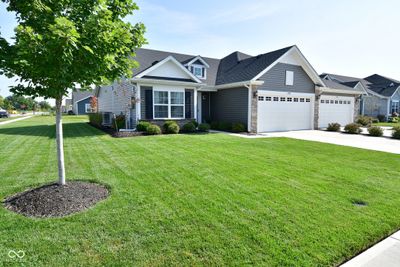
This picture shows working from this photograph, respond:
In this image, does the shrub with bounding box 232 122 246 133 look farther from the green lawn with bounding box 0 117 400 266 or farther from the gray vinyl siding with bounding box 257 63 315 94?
the green lawn with bounding box 0 117 400 266

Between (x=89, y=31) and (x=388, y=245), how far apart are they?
5.11 meters

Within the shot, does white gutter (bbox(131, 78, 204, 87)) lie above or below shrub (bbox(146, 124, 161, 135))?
above

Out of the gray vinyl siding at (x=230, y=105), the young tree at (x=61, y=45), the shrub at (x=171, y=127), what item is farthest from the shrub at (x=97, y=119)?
the young tree at (x=61, y=45)

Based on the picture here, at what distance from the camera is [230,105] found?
1705 cm

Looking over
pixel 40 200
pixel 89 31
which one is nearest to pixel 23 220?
pixel 40 200

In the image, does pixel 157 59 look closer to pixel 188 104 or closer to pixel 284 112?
pixel 188 104

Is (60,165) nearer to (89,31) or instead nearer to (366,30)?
(89,31)

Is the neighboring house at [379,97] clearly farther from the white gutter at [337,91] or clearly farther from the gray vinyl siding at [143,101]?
the gray vinyl siding at [143,101]

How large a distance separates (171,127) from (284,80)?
8.96 m

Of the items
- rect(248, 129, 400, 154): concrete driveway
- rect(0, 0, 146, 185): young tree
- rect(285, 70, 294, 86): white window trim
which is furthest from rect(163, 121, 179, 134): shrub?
rect(0, 0, 146, 185): young tree

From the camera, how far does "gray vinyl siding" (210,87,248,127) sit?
51.7 feet

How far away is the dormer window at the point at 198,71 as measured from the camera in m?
17.8

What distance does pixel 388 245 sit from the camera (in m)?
3.00

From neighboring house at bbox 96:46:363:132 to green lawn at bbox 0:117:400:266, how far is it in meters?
7.94
